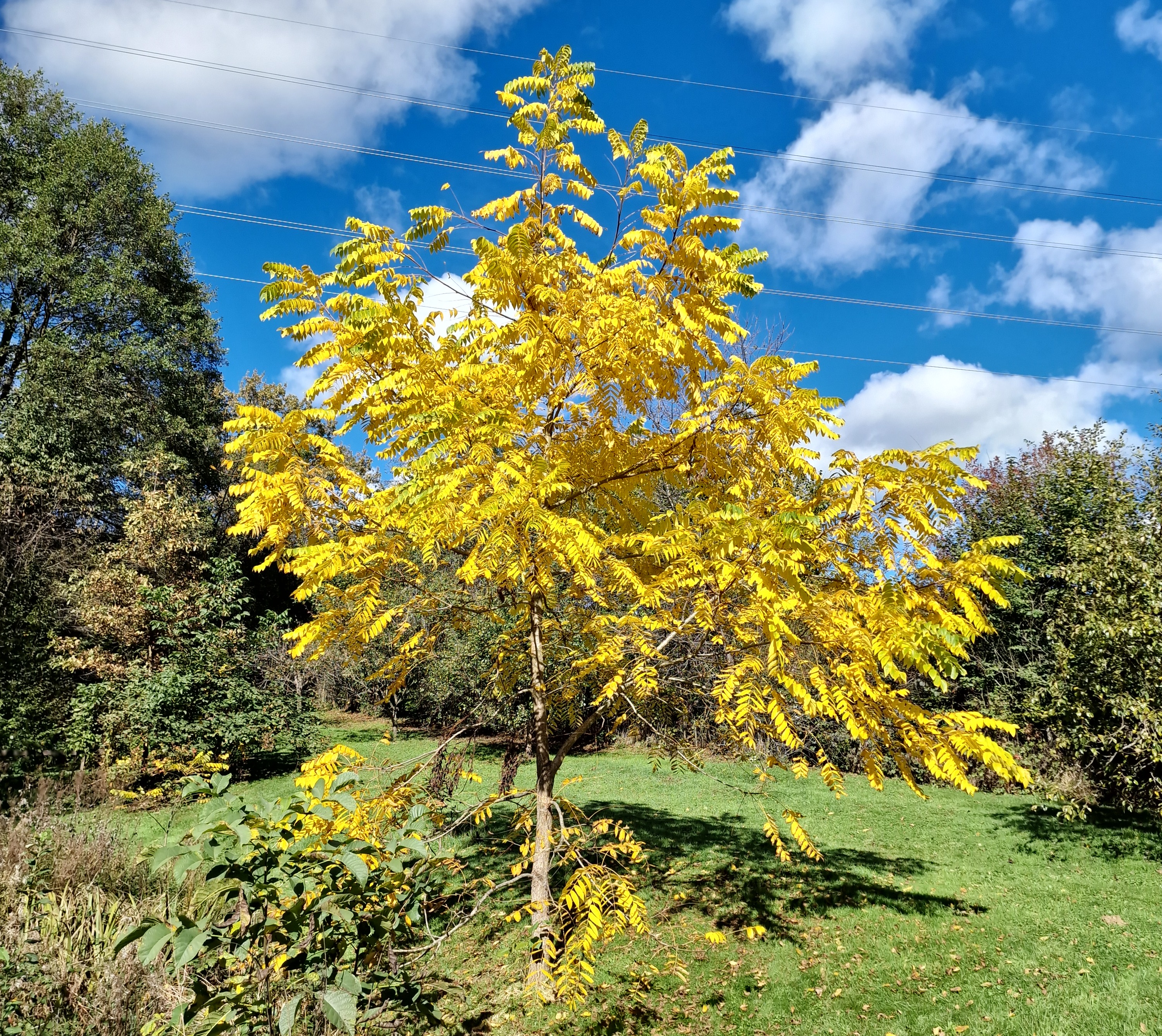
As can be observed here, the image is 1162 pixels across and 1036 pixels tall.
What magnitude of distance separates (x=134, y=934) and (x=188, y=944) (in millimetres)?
158

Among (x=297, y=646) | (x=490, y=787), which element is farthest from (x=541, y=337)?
(x=490, y=787)

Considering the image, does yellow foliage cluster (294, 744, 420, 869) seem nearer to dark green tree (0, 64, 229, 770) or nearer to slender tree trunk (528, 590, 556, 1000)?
slender tree trunk (528, 590, 556, 1000)

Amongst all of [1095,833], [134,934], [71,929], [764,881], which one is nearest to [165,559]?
→ [71,929]

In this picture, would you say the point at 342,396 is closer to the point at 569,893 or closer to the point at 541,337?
the point at 541,337

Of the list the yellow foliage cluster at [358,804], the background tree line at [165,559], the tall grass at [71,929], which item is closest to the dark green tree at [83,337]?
the background tree line at [165,559]

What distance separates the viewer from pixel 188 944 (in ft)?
5.76

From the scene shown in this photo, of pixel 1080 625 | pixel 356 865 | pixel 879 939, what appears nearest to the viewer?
pixel 356 865

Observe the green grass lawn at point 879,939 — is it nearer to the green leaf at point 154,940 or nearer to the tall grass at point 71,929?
the tall grass at point 71,929

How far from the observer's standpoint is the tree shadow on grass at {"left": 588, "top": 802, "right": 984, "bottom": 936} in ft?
21.3

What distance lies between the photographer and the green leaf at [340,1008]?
1.82 metres

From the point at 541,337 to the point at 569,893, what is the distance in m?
3.29

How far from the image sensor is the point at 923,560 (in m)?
3.12

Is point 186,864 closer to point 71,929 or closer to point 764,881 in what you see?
point 71,929

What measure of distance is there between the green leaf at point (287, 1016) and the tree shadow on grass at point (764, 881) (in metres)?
5.52
